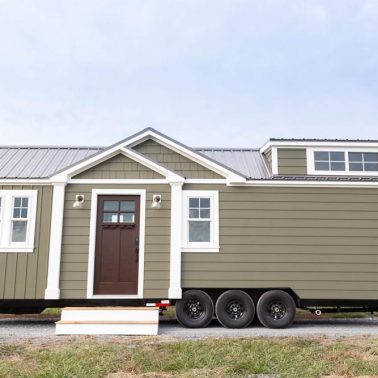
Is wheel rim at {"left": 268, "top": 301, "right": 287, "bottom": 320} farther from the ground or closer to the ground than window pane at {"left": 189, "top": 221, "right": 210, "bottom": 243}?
closer to the ground

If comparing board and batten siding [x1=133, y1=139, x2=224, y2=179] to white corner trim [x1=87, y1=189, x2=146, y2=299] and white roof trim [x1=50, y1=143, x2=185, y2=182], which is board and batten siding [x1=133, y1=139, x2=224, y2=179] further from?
white corner trim [x1=87, y1=189, x2=146, y2=299]

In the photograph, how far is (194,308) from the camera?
10.1 m

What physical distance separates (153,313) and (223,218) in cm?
275

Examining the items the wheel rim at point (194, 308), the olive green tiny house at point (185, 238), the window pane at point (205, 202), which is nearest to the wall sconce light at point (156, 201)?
the olive green tiny house at point (185, 238)

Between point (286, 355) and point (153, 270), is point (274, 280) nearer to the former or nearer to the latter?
point (153, 270)

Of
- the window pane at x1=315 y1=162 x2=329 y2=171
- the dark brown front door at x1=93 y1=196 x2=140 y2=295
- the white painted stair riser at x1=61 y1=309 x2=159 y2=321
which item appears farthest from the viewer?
the window pane at x1=315 y1=162 x2=329 y2=171

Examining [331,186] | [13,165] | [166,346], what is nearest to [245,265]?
[331,186]

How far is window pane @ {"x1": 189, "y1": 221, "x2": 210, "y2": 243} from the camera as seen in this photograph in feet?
34.2

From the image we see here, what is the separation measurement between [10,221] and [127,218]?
8.81ft

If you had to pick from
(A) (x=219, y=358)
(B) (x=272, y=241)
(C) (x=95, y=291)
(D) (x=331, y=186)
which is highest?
(D) (x=331, y=186)

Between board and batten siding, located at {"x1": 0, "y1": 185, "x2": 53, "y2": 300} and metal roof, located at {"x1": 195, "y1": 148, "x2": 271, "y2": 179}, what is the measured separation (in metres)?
4.83

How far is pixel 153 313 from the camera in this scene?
9.12 m

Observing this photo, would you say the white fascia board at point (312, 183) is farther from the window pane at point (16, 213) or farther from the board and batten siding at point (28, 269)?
the window pane at point (16, 213)

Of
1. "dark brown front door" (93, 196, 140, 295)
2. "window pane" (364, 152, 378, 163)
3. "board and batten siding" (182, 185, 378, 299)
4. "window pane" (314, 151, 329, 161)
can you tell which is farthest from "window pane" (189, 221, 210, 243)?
"window pane" (364, 152, 378, 163)
